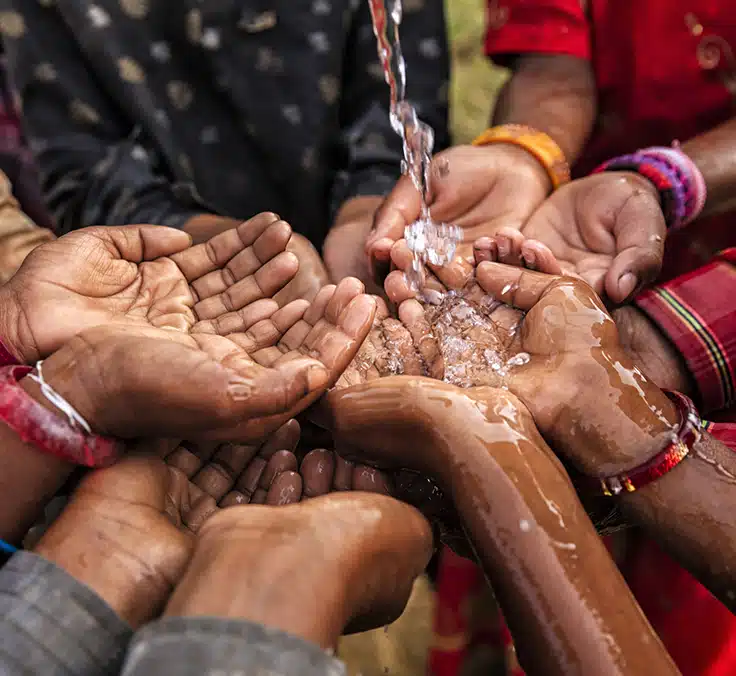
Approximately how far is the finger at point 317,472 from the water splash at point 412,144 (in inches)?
15.4

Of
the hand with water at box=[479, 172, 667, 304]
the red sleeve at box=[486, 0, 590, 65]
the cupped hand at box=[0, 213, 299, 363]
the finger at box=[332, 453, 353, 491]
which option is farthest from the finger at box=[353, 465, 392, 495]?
the red sleeve at box=[486, 0, 590, 65]

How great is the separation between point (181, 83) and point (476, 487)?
4.61 feet

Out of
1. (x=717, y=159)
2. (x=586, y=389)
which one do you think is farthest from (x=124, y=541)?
(x=717, y=159)

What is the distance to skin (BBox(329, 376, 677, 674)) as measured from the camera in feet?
2.61

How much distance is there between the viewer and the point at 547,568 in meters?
0.83

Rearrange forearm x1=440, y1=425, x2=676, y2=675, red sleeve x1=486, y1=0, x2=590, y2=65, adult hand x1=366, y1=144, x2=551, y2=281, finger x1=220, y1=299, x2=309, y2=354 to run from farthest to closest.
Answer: red sleeve x1=486, y1=0, x2=590, y2=65
adult hand x1=366, y1=144, x2=551, y2=281
finger x1=220, y1=299, x2=309, y2=354
forearm x1=440, y1=425, x2=676, y2=675

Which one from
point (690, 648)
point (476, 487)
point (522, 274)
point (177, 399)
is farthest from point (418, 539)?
point (690, 648)

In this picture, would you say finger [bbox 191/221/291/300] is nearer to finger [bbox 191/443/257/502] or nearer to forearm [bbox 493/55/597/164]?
finger [bbox 191/443/257/502]

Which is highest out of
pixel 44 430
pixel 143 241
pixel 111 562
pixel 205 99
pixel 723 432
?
pixel 205 99

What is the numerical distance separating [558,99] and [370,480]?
1.22 metres

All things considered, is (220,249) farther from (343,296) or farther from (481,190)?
(481,190)

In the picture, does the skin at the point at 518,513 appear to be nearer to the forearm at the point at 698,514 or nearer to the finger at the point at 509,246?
the forearm at the point at 698,514

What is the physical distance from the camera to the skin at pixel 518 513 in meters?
0.80

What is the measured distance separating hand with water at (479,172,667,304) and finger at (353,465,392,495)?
46 cm
